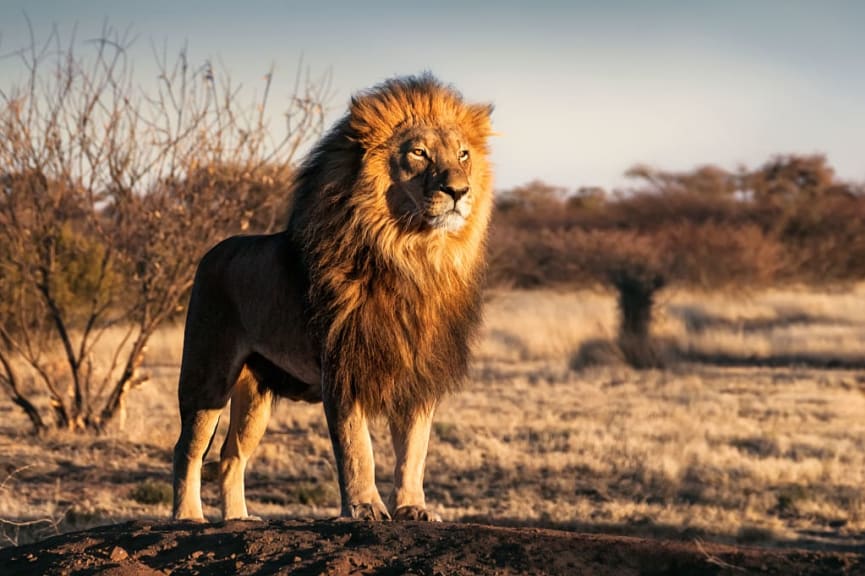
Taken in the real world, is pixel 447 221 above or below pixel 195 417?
above

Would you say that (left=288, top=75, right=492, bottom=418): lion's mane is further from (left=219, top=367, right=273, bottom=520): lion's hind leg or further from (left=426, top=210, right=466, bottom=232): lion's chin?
(left=219, top=367, right=273, bottom=520): lion's hind leg

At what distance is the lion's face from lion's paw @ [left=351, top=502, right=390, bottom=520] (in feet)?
4.15

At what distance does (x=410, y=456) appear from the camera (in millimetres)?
6051

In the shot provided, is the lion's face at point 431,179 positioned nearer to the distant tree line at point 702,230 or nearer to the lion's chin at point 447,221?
the lion's chin at point 447,221

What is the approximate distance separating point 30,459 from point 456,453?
419 centimetres

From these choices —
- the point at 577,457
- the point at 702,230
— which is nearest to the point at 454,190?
the point at 577,457

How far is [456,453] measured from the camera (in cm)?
1344

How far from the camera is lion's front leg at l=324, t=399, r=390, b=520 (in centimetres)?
564

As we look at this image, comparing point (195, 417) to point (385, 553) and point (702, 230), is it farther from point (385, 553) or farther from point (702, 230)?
point (702, 230)

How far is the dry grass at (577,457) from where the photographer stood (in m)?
10.7

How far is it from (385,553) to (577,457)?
885cm

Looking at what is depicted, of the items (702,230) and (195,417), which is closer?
(195,417)

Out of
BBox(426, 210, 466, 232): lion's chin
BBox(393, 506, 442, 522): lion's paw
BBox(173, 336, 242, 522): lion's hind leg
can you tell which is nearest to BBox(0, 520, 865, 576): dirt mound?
BBox(393, 506, 442, 522): lion's paw

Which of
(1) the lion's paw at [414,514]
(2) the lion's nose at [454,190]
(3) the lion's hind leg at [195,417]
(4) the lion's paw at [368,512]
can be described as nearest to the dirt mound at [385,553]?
(4) the lion's paw at [368,512]
